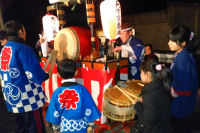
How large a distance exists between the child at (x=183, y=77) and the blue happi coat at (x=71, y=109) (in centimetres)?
122

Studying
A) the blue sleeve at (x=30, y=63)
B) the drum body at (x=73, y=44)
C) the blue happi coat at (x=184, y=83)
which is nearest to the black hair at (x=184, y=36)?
the blue happi coat at (x=184, y=83)

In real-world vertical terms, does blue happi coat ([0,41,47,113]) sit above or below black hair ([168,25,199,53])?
below

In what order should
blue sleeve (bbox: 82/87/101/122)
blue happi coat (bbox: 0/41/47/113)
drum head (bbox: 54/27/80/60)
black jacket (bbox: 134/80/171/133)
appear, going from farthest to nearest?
drum head (bbox: 54/27/80/60) → blue happi coat (bbox: 0/41/47/113) → blue sleeve (bbox: 82/87/101/122) → black jacket (bbox: 134/80/171/133)

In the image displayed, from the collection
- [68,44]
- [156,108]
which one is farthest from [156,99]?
[68,44]

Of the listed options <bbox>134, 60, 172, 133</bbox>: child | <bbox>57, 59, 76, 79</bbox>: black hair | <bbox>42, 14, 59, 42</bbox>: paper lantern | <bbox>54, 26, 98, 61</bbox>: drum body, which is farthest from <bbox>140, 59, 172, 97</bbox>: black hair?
<bbox>42, 14, 59, 42</bbox>: paper lantern

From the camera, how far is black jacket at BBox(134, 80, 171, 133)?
1.91 meters

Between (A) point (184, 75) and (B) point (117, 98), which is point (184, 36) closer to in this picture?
(A) point (184, 75)

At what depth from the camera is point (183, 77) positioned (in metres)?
2.33

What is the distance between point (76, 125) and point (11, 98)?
1389 millimetres

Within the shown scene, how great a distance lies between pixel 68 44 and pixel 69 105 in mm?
2017

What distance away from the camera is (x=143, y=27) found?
42.7 feet

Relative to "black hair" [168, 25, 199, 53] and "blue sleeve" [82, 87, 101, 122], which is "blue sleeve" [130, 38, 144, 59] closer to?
"black hair" [168, 25, 199, 53]

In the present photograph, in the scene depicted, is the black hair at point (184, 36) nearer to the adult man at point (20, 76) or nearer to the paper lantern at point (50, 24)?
the adult man at point (20, 76)

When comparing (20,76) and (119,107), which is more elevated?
(20,76)
